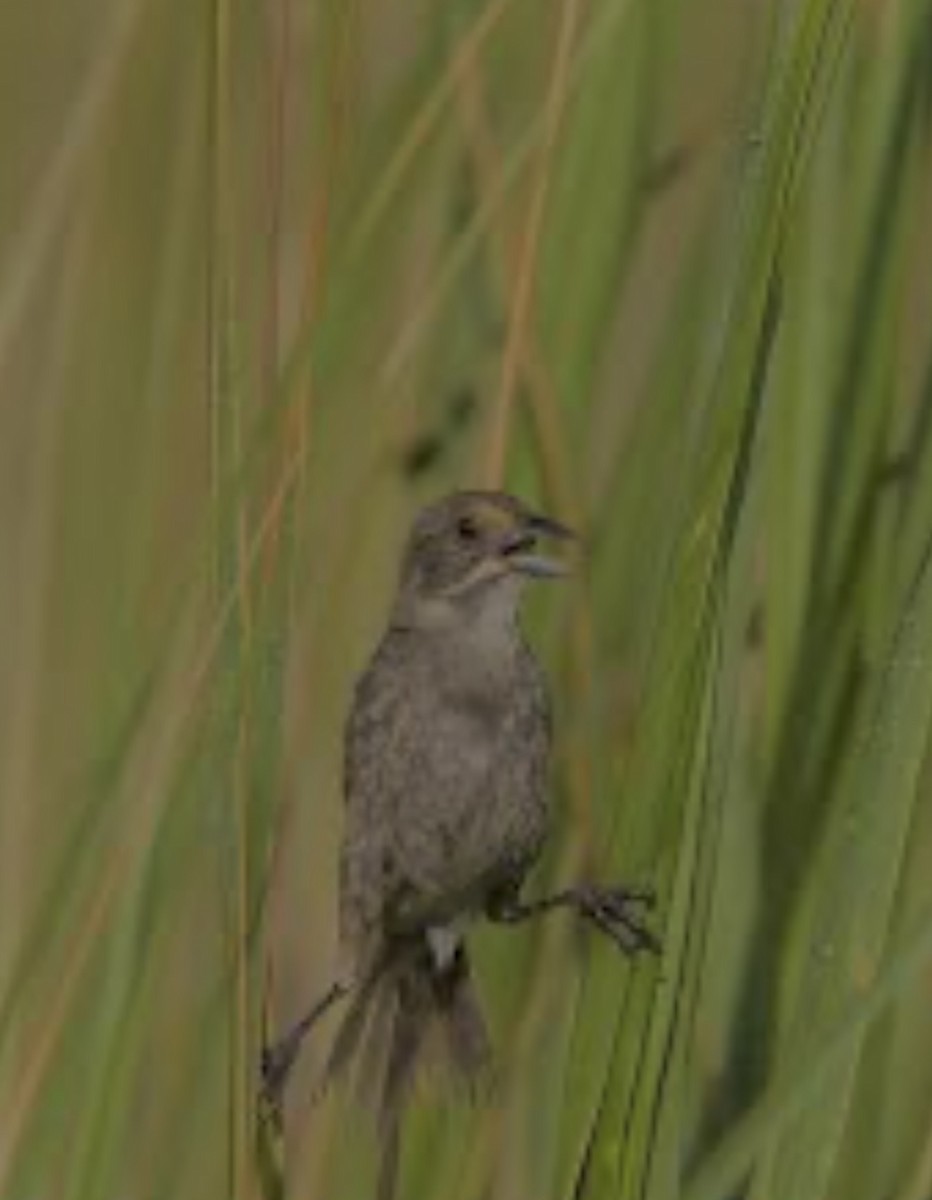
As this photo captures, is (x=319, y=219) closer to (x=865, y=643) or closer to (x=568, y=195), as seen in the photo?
(x=568, y=195)

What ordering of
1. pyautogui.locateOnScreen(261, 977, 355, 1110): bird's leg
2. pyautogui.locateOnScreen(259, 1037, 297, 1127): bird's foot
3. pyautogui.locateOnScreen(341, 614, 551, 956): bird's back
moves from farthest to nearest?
pyautogui.locateOnScreen(341, 614, 551, 956): bird's back
pyautogui.locateOnScreen(261, 977, 355, 1110): bird's leg
pyautogui.locateOnScreen(259, 1037, 297, 1127): bird's foot

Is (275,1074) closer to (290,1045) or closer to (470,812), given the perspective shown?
(290,1045)

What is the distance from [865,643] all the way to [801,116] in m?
0.41

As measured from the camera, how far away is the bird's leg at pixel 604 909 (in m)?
1.76

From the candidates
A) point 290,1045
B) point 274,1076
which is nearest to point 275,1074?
point 274,1076

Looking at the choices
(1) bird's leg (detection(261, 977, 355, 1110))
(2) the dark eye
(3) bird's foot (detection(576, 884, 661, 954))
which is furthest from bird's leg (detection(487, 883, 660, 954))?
(2) the dark eye

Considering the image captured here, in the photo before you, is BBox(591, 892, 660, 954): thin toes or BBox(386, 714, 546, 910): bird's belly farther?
BBox(386, 714, 546, 910): bird's belly

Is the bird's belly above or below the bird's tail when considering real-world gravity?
above

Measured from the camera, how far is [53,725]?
107 inches

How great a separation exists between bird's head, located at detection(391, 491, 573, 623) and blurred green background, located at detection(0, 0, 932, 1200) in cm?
3

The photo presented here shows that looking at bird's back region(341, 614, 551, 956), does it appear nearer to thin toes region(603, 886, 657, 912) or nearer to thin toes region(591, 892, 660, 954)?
thin toes region(591, 892, 660, 954)

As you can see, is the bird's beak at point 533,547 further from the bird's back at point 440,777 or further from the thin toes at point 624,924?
the thin toes at point 624,924

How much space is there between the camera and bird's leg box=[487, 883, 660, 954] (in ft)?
5.78

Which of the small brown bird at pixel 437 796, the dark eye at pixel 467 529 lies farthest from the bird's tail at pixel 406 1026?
the dark eye at pixel 467 529
